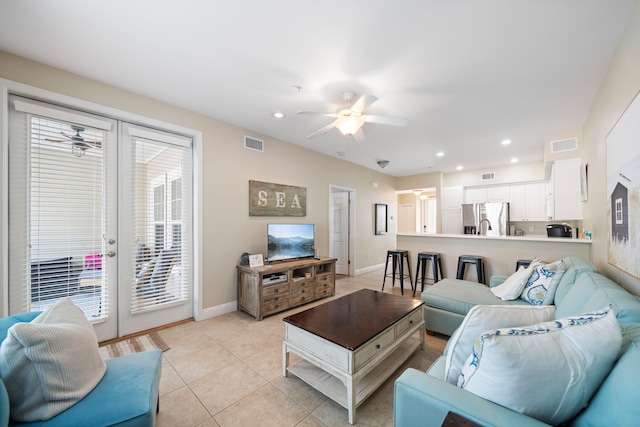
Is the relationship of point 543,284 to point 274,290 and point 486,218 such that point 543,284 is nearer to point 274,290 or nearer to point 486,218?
point 274,290

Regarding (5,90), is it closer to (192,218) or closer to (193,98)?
(193,98)

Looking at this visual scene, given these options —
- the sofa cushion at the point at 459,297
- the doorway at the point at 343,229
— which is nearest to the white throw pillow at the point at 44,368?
the sofa cushion at the point at 459,297

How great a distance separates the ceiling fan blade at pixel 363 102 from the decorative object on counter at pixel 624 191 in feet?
5.28

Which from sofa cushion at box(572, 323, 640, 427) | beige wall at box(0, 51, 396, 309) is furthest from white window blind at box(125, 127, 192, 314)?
sofa cushion at box(572, 323, 640, 427)

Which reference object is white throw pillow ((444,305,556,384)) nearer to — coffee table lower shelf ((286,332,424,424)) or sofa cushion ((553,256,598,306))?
coffee table lower shelf ((286,332,424,424))

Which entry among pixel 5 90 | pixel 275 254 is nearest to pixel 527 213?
pixel 275 254

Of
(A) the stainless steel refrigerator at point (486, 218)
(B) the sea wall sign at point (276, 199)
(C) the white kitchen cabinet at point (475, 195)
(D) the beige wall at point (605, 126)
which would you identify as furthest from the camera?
(C) the white kitchen cabinet at point (475, 195)

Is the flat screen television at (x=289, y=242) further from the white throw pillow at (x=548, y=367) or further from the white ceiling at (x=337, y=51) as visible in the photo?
the white throw pillow at (x=548, y=367)

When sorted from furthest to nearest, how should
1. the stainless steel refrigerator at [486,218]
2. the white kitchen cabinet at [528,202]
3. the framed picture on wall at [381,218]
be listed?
the framed picture on wall at [381,218], the stainless steel refrigerator at [486,218], the white kitchen cabinet at [528,202]

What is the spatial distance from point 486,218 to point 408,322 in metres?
4.86

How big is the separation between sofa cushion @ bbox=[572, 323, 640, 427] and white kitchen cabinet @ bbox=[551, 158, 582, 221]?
3.40m

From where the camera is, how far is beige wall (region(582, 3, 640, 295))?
1.58 metres

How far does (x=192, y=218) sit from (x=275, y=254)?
1.22 m

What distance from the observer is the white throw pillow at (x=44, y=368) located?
1.00m
